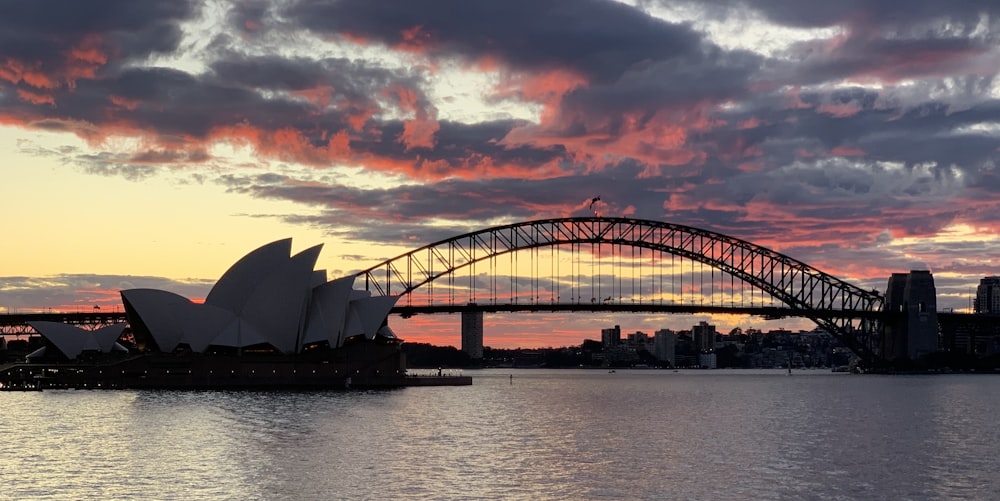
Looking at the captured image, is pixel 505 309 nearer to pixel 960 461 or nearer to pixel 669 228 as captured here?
pixel 669 228

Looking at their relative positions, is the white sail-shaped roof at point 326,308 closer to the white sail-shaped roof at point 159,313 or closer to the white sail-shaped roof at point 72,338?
the white sail-shaped roof at point 159,313

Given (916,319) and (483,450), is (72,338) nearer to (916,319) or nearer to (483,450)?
(483,450)

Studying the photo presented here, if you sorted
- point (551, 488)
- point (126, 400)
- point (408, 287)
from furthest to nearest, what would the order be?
point (408, 287), point (126, 400), point (551, 488)

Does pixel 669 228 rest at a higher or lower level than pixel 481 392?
higher

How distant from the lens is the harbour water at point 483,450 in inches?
1550

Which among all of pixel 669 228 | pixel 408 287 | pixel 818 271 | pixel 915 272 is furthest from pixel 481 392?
pixel 915 272

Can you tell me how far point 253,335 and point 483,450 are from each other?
58378mm

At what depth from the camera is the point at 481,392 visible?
372ft

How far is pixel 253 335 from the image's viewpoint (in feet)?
348

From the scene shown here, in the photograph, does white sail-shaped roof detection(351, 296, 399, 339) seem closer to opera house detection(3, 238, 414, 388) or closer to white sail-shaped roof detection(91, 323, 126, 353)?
opera house detection(3, 238, 414, 388)

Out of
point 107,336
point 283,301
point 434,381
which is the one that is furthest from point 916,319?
point 107,336

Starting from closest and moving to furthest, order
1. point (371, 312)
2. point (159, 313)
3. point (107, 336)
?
1. point (159, 313)
2. point (371, 312)
3. point (107, 336)

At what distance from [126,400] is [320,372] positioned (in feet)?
86.7

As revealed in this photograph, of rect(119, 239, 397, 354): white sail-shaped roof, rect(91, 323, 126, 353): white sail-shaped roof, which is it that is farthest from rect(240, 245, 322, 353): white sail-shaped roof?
rect(91, 323, 126, 353): white sail-shaped roof
